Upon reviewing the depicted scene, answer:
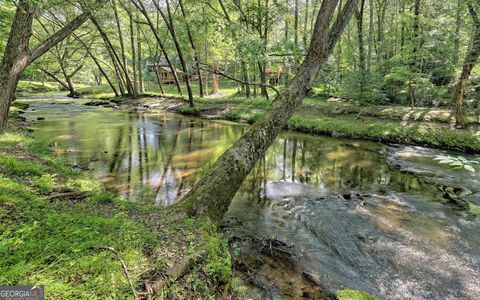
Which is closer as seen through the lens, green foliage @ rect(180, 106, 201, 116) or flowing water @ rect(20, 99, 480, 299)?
flowing water @ rect(20, 99, 480, 299)

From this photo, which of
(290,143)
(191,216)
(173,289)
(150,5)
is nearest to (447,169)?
(290,143)

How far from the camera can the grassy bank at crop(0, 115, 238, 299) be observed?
232 centimetres

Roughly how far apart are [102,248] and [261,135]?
8.81 ft

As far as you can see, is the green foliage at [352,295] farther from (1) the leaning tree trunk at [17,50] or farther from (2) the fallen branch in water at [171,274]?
(1) the leaning tree trunk at [17,50]

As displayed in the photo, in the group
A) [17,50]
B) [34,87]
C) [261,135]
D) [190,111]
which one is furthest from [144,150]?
[34,87]

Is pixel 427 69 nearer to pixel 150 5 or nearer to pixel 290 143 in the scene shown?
pixel 290 143

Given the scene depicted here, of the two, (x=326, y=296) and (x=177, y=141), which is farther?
(x=177, y=141)

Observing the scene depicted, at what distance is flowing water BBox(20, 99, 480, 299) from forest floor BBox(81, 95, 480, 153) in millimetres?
969

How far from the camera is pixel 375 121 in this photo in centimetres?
1461

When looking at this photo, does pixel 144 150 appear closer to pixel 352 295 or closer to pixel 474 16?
pixel 352 295

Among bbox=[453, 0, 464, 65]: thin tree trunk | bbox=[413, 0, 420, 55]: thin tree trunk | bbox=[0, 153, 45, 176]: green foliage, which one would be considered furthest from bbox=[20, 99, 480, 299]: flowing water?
bbox=[453, 0, 464, 65]: thin tree trunk

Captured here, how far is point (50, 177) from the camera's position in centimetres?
571

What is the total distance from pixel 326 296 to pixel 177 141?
10158mm

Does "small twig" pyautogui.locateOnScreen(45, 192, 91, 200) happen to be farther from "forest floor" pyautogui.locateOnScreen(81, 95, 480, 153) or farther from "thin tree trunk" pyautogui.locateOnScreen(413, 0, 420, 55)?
"thin tree trunk" pyautogui.locateOnScreen(413, 0, 420, 55)
